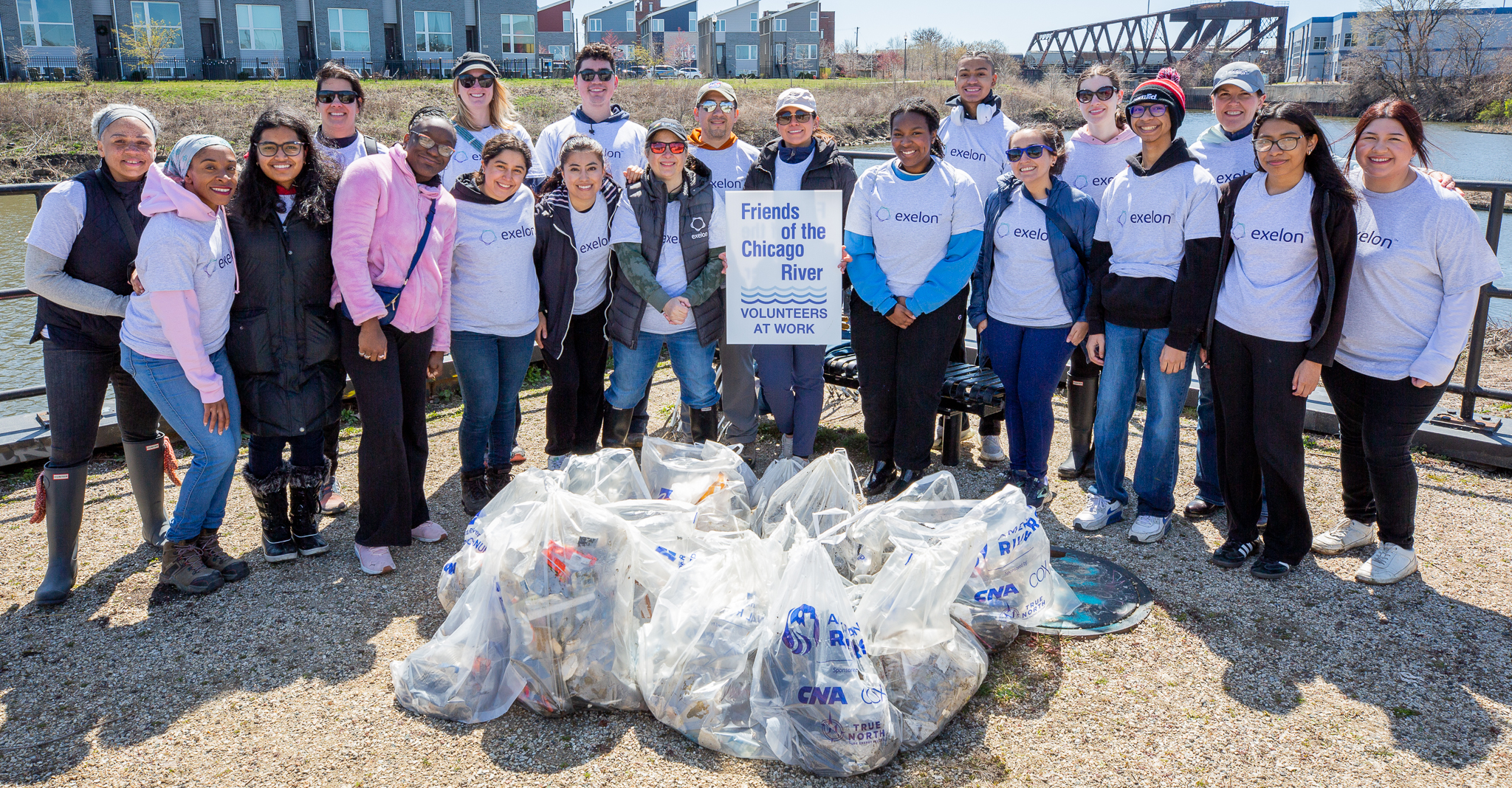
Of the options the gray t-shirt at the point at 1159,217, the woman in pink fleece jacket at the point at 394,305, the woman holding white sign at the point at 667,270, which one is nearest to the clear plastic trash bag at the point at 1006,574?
the gray t-shirt at the point at 1159,217

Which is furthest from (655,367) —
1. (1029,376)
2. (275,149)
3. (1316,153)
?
(1316,153)

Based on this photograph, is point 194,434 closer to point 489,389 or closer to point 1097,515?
point 489,389

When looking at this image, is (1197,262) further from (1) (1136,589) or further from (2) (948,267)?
(1) (1136,589)

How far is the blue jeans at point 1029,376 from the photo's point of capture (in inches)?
171

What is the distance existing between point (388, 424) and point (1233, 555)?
11.1ft

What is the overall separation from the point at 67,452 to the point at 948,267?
3567 mm

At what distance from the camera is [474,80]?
4.78 m

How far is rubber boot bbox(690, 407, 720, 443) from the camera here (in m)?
4.88

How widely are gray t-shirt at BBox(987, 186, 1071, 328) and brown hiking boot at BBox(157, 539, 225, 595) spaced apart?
3.48 metres

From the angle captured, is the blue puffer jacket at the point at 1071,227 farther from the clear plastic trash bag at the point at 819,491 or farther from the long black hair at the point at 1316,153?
the clear plastic trash bag at the point at 819,491

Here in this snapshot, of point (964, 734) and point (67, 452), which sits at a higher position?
point (67, 452)

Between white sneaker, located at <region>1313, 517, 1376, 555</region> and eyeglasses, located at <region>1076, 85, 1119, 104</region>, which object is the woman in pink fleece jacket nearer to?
eyeglasses, located at <region>1076, 85, 1119, 104</region>

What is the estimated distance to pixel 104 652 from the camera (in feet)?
10.8

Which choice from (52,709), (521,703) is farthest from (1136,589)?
(52,709)
